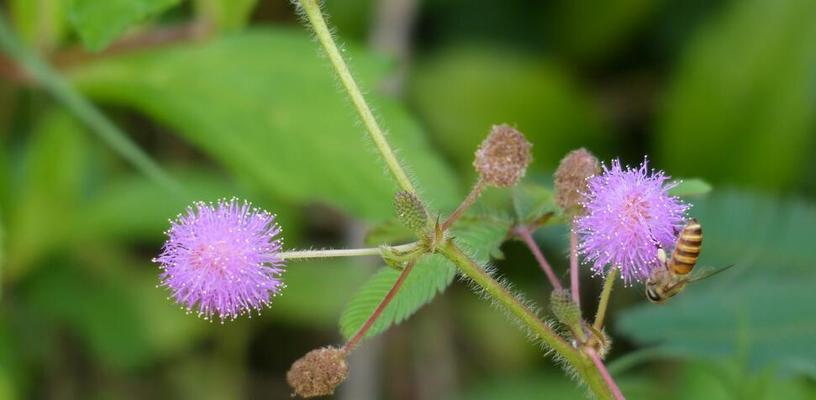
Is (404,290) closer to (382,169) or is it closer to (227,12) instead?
(382,169)

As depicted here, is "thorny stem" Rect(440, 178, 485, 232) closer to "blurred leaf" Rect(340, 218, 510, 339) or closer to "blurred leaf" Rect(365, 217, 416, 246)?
"blurred leaf" Rect(340, 218, 510, 339)

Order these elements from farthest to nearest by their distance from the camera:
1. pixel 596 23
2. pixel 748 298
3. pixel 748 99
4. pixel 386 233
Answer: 1. pixel 596 23
2. pixel 748 99
3. pixel 748 298
4. pixel 386 233

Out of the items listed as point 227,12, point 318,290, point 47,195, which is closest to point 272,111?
point 227,12

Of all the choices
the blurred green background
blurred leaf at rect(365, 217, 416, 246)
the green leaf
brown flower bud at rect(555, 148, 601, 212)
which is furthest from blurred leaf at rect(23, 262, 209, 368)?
brown flower bud at rect(555, 148, 601, 212)

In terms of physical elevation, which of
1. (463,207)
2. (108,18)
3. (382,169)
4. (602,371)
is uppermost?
(108,18)

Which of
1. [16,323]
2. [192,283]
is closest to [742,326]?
[192,283]
